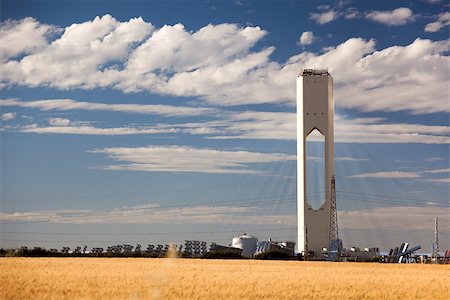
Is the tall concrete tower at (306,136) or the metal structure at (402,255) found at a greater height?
the tall concrete tower at (306,136)

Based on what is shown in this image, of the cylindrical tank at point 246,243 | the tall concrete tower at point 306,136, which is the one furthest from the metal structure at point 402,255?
the cylindrical tank at point 246,243

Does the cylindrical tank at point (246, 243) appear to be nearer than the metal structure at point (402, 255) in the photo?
No

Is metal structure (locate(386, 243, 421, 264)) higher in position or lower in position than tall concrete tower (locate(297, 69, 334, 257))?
lower

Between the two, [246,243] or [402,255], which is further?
[246,243]

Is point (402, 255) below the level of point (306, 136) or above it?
below

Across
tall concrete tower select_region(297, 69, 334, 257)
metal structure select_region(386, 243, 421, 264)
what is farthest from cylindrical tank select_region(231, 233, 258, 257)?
metal structure select_region(386, 243, 421, 264)

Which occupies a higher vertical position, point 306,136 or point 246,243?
point 306,136

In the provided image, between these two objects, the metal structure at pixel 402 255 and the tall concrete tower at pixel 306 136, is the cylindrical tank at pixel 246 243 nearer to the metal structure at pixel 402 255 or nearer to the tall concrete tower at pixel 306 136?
the tall concrete tower at pixel 306 136

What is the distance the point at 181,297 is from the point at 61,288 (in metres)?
7.69

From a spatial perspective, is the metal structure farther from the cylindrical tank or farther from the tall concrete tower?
the cylindrical tank

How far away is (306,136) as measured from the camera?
146 metres

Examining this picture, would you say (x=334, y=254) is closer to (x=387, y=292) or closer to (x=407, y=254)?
(x=407, y=254)

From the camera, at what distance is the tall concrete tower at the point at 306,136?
144 m

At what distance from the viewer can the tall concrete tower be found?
144m
